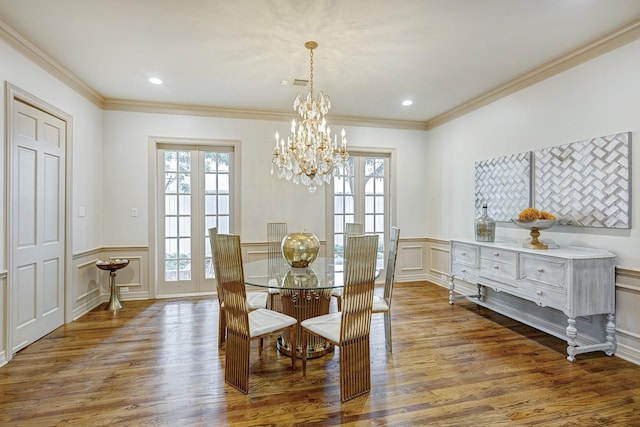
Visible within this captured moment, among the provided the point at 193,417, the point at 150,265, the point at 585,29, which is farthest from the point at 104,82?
the point at 585,29

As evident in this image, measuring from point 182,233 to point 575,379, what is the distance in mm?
4582

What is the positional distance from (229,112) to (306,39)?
2.29m

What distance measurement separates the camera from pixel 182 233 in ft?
15.6

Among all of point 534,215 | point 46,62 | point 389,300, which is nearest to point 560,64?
point 534,215

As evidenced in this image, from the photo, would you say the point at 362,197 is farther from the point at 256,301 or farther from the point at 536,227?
the point at 256,301

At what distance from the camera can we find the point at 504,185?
395cm

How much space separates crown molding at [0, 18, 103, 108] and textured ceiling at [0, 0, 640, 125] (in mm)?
53

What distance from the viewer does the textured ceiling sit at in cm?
242

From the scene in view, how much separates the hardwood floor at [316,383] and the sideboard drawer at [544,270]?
62 centimetres

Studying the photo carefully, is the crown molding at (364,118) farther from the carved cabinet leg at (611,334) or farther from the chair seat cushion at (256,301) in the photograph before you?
the chair seat cushion at (256,301)

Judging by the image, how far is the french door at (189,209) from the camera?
15.4ft

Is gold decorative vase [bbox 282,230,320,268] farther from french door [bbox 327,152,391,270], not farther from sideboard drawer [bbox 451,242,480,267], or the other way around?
french door [bbox 327,152,391,270]

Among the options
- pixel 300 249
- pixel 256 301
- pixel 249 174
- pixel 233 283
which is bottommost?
pixel 256 301

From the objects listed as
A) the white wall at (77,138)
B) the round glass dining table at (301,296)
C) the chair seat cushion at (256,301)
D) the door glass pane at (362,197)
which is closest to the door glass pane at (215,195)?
the white wall at (77,138)
